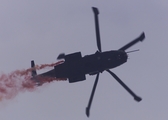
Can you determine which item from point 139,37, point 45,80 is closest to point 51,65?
point 45,80

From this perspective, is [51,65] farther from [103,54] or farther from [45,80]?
[103,54]

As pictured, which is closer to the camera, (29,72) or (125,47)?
(125,47)

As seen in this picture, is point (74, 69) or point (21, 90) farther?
point (21, 90)

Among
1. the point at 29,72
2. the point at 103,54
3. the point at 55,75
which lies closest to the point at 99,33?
the point at 103,54

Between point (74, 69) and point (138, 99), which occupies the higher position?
point (74, 69)

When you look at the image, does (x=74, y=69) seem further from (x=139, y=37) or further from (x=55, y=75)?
(x=139, y=37)

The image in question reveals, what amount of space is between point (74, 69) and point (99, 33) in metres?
6.19

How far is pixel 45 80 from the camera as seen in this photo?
7731cm

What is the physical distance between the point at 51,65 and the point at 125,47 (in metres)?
11.8

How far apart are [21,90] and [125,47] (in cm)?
1796

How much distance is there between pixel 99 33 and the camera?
233 ft

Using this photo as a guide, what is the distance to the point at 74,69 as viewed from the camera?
7312 centimetres

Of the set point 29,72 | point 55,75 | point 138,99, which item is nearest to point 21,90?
point 29,72

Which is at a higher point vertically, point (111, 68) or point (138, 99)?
point (111, 68)
